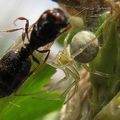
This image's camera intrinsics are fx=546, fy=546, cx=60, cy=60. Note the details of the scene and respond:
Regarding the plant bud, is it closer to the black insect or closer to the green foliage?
the black insect

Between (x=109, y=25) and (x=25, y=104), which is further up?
(x=109, y=25)

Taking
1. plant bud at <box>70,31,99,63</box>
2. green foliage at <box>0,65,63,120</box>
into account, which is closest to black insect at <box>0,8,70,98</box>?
green foliage at <box>0,65,63,120</box>

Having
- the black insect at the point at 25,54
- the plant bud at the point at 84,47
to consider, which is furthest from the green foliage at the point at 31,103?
the plant bud at the point at 84,47

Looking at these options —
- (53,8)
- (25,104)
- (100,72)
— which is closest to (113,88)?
(100,72)

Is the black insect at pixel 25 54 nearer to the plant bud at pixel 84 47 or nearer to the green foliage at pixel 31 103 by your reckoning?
the green foliage at pixel 31 103

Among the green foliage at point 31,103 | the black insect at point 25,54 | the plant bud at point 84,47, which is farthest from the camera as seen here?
the green foliage at point 31,103

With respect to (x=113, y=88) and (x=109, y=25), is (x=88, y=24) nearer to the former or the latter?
(x=109, y=25)

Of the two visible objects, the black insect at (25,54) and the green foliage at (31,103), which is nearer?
the black insect at (25,54)

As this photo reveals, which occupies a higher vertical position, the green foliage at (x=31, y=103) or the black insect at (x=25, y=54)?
the black insect at (x=25, y=54)
